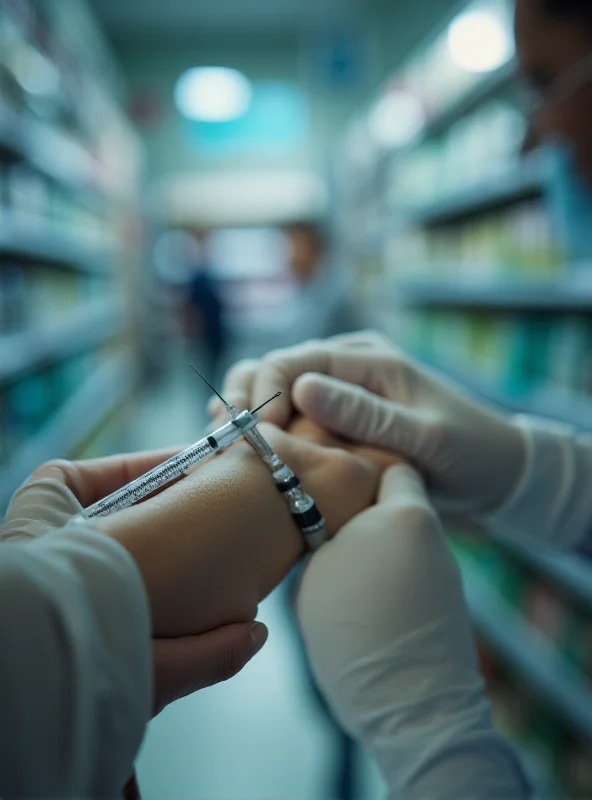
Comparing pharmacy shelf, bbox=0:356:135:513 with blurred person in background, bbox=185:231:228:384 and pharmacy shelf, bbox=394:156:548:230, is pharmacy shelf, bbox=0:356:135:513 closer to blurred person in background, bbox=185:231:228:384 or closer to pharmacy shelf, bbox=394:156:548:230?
blurred person in background, bbox=185:231:228:384

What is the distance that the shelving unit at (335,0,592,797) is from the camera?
2.19 m

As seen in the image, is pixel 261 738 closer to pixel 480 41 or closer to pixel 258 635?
pixel 258 635

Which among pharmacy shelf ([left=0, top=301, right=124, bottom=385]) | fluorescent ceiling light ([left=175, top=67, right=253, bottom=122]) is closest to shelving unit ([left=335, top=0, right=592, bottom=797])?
pharmacy shelf ([left=0, top=301, right=124, bottom=385])

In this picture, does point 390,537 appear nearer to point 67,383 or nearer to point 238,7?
point 67,383

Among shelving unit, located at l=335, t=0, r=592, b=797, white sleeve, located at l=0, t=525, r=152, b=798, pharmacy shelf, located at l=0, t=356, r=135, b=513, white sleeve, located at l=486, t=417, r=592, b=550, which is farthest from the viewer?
pharmacy shelf, located at l=0, t=356, r=135, b=513

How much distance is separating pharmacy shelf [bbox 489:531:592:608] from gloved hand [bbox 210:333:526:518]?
0.89m

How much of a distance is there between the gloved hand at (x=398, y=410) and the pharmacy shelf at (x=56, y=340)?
1.68 metres

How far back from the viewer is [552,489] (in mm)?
1117

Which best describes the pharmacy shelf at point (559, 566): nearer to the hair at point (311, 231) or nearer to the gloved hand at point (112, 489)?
the gloved hand at point (112, 489)

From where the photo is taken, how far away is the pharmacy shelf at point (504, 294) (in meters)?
2.08

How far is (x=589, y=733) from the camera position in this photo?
6.53 ft

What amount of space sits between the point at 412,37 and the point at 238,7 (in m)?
2.67

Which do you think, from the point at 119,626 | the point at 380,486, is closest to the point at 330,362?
the point at 380,486

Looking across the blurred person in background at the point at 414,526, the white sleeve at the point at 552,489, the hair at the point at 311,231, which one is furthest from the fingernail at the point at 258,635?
the hair at the point at 311,231
